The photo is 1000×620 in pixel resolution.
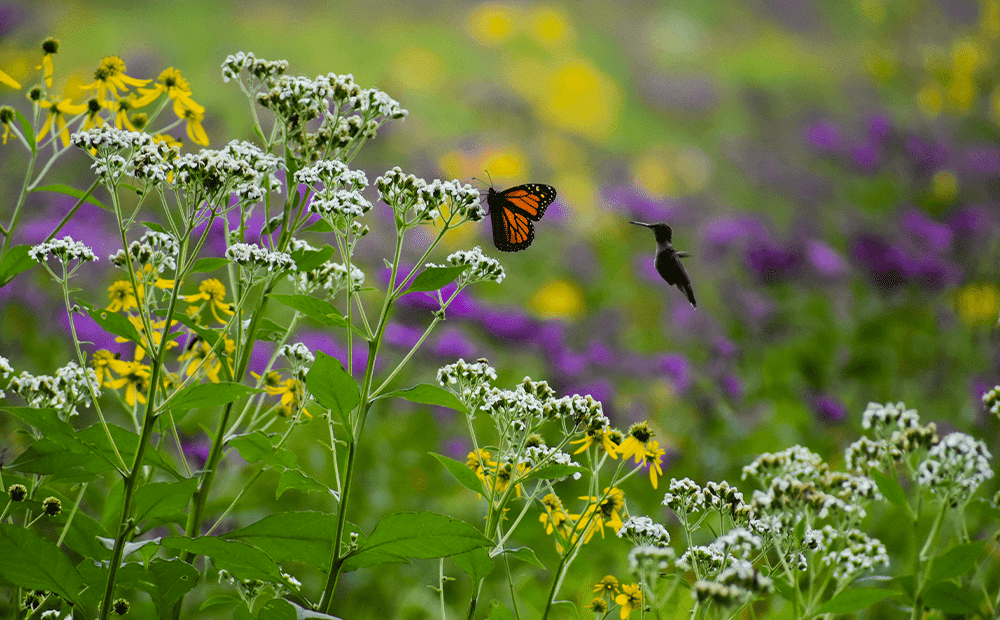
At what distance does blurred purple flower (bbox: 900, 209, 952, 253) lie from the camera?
8.36 ft

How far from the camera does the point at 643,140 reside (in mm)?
3562

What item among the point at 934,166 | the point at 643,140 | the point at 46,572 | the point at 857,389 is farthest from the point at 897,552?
the point at 643,140

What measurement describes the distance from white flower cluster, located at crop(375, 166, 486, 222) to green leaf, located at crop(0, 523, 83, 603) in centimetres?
37

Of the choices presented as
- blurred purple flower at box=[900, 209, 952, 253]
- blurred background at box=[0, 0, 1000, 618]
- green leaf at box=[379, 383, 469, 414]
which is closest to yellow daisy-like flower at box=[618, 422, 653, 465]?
blurred background at box=[0, 0, 1000, 618]

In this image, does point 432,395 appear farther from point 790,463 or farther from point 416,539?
point 790,463

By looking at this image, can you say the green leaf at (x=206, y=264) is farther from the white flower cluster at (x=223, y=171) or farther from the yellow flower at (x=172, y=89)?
the yellow flower at (x=172, y=89)

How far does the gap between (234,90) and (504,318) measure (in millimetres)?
1793

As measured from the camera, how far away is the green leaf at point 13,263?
2.19 feet

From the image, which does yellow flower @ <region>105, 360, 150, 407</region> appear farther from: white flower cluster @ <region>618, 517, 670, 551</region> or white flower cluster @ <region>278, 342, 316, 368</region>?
white flower cluster @ <region>618, 517, 670, 551</region>

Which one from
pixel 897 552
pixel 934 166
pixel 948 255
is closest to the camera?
pixel 897 552

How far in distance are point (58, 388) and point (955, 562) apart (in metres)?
0.82

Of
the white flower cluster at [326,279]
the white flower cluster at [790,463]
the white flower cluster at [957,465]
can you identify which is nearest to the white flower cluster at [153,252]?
the white flower cluster at [326,279]

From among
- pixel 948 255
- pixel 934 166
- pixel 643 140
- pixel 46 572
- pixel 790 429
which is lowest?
pixel 46 572

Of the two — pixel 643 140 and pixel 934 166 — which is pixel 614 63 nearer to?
pixel 643 140
